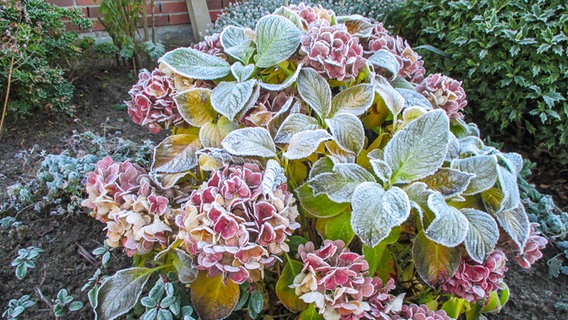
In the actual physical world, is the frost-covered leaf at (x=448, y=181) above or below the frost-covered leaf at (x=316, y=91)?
below

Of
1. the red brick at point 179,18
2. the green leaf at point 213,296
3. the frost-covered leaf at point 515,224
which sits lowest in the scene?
the red brick at point 179,18

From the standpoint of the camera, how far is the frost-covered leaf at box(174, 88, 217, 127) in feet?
3.48

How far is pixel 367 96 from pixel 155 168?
0.49 m

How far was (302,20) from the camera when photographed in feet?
4.01

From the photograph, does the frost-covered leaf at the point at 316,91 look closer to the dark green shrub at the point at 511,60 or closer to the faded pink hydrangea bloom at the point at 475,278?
the faded pink hydrangea bloom at the point at 475,278

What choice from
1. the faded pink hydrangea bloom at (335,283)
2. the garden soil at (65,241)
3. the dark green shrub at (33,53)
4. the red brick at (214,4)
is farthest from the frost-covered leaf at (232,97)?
the red brick at (214,4)

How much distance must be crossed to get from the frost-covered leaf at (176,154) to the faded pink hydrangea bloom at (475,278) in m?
0.61

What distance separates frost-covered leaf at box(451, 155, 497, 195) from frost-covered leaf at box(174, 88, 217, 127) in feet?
1.81

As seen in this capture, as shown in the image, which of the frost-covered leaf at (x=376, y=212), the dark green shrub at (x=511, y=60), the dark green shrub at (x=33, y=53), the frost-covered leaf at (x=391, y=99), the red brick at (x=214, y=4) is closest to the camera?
the frost-covered leaf at (x=376, y=212)

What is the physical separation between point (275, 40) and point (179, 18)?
2.67 meters

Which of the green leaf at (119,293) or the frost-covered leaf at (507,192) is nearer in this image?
the frost-covered leaf at (507,192)

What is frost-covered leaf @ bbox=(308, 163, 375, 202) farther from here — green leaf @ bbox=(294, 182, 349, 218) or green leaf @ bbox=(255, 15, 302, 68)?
green leaf @ bbox=(255, 15, 302, 68)

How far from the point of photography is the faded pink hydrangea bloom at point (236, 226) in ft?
2.75

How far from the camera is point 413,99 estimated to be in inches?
44.8
